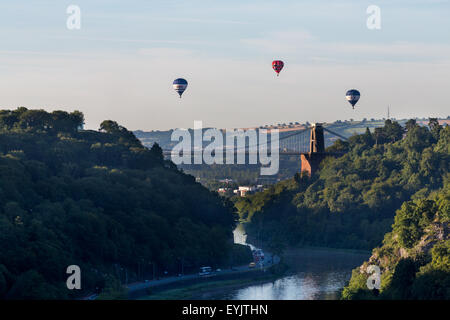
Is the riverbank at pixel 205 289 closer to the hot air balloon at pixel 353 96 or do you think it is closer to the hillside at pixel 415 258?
the hillside at pixel 415 258

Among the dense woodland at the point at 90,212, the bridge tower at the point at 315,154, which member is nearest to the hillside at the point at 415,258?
the dense woodland at the point at 90,212

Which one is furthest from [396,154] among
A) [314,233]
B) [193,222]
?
[193,222]

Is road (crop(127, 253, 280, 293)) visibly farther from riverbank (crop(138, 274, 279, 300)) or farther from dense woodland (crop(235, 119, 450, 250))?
dense woodland (crop(235, 119, 450, 250))

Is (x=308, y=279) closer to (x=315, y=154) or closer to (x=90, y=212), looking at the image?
(x=90, y=212)

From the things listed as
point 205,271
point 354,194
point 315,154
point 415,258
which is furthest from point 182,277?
point 315,154

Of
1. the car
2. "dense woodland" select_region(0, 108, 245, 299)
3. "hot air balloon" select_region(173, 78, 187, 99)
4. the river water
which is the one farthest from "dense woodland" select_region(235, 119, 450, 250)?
the car
